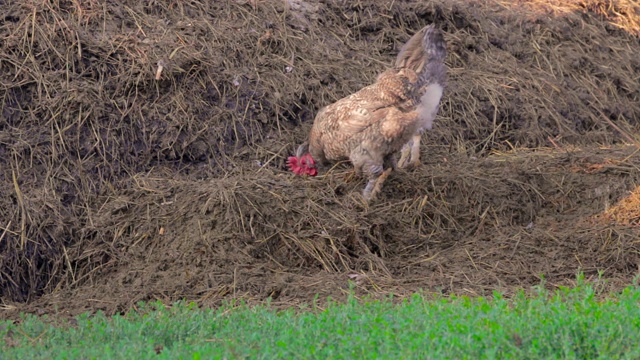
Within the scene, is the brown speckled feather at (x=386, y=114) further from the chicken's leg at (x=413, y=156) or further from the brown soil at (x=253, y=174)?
the chicken's leg at (x=413, y=156)

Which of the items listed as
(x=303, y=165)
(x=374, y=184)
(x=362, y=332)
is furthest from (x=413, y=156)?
(x=362, y=332)

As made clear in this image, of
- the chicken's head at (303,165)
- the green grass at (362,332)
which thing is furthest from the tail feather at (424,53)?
the green grass at (362,332)

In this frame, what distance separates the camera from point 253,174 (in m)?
8.16

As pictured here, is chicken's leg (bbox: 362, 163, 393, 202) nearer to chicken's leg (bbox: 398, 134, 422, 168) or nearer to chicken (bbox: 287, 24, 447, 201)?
chicken (bbox: 287, 24, 447, 201)

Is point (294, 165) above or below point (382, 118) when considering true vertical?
below

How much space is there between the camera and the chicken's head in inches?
316

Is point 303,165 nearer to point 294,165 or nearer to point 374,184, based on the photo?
point 294,165

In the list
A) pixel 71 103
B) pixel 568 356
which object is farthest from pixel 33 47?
pixel 568 356

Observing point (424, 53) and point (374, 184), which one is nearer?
point (374, 184)

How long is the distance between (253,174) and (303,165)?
487 millimetres

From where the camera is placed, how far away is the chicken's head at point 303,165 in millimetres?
8023

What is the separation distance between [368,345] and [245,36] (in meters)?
5.13

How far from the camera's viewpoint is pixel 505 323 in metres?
4.78

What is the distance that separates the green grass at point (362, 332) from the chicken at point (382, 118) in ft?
6.35
